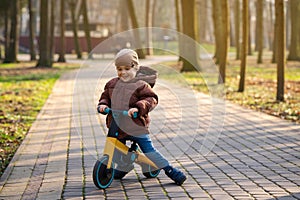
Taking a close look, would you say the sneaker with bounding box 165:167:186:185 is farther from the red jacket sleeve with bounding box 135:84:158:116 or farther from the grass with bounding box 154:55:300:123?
the grass with bounding box 154:55:300:123

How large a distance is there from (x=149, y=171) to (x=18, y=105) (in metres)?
9.55

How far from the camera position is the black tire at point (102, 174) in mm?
6984

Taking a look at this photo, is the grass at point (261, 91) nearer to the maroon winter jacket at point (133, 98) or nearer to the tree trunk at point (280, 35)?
the tree trunk at point (280, 35)

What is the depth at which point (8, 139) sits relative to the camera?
10820mm

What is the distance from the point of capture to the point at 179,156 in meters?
9.18

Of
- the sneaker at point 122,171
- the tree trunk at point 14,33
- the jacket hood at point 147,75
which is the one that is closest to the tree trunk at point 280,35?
the sneaker at point 122,171

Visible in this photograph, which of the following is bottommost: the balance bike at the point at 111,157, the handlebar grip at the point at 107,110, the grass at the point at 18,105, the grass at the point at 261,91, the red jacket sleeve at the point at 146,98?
the grass at the point at 261,91

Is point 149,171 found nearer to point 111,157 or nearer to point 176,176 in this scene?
point 176,176

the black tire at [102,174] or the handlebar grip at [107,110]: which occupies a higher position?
the handlebar grip at [107,110]

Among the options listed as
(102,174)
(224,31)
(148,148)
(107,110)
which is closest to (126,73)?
(107,110)

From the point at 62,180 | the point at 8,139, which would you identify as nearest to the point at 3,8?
the point at 8,139

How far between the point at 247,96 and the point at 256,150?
30.7ft

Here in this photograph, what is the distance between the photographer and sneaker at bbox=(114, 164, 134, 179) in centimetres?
744

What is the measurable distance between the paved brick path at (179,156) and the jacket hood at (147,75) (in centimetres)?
107
